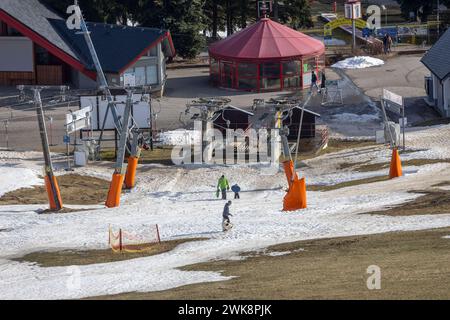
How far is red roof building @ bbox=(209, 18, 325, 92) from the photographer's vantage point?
6825 cm

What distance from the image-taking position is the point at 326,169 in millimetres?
49781

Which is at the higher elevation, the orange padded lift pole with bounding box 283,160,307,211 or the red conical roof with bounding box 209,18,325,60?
the red conical roof with bounding box 209,18,325,60

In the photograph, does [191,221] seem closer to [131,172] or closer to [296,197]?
[296,197]

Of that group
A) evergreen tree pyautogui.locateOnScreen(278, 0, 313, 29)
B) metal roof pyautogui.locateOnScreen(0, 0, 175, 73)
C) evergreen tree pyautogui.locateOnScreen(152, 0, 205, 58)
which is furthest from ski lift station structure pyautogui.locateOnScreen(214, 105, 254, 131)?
evergreen tree pyautogui.locateOnScreen(278, 0, 313, 29)

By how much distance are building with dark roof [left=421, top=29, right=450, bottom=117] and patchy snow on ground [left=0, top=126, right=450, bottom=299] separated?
30.7ft

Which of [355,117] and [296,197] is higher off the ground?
[355,117]

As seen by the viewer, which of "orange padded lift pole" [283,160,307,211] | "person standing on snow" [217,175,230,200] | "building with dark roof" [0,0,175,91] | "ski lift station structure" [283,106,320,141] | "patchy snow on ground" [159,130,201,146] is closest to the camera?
"orange padded lift pole" [283,160,307,211]

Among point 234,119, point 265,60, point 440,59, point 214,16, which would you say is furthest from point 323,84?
point 214,16

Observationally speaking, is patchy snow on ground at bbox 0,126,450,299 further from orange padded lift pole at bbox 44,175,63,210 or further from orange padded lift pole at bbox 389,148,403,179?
orange padded lift pole at bbox 44,175,63,210

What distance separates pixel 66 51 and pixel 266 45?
12123mm

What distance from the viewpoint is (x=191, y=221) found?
4012 centimetres

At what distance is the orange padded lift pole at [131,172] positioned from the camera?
157 ft

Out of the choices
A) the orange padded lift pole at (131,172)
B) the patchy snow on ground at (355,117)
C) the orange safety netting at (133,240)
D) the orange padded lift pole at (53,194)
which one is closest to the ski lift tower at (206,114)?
the orange padded lift pole at (131,172)
